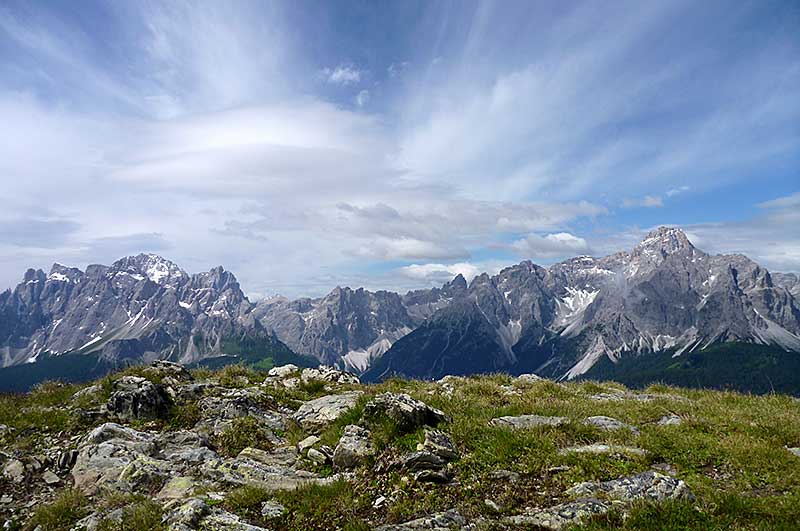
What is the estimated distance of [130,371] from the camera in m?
23.5

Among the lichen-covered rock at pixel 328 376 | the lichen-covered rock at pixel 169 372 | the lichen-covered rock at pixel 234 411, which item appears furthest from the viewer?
the lichen-covered rock at pixel 328 376

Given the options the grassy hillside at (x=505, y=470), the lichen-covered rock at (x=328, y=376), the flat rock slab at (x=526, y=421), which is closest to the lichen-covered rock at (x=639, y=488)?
the grassy hillside at (x=505, y=470)

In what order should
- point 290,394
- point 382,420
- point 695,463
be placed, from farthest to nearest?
point 290,394 → point 382,420 → point 695,463

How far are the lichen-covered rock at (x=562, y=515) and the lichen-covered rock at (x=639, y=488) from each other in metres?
0.47

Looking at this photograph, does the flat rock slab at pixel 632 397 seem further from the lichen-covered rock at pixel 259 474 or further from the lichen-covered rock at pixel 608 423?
the lichen-covered rock at pixel 259 474

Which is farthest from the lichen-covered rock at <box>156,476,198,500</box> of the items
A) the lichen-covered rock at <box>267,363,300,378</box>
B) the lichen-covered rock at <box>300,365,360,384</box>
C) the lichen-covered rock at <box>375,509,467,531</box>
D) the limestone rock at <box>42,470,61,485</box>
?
the lichen-covered rock at <box>267,363,300,378</box>

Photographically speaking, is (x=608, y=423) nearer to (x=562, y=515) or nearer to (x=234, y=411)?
(x=562, y=515)

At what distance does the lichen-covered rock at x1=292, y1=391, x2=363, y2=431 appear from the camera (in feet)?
59.0

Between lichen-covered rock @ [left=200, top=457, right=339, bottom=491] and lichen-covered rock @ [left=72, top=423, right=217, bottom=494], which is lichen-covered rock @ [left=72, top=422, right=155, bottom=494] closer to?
lichen-covered rock @ [left=72, top=423, right=217, bottom=494]

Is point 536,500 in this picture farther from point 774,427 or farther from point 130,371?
point 130,371

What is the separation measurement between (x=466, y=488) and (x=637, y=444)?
5916 millimetres

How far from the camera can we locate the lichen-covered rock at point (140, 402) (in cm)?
1825

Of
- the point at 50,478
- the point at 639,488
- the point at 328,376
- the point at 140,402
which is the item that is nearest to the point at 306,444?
the point at 50,478

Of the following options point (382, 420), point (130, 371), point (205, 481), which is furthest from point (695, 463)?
point (130, 371)
